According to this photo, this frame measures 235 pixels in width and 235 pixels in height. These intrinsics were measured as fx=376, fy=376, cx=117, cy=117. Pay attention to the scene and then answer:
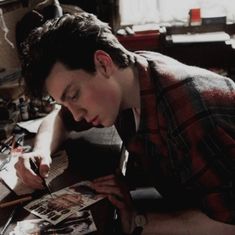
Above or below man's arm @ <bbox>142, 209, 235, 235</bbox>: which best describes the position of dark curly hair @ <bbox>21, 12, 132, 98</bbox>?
above

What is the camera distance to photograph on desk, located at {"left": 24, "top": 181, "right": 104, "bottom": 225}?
3.57 feet

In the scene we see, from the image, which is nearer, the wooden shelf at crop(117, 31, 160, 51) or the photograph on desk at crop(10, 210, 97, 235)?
the photograph on desk at crop(10, 210, 97, 235)

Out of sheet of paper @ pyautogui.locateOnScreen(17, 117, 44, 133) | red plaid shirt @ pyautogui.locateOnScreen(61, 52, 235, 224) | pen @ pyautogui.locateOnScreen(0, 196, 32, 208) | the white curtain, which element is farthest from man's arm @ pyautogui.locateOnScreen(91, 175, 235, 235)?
the white curtain

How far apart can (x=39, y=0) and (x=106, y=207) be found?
1844 millimetres

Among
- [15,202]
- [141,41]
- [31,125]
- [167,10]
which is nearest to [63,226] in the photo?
[15,202]

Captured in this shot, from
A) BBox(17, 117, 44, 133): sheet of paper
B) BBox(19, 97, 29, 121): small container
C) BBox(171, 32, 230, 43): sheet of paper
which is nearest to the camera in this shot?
BBox(17, 117, 44, 133): sheet of paper

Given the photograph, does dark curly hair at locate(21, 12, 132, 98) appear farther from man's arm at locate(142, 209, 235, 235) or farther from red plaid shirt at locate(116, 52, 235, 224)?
man's arm at locate(142, 209, 235, 235)

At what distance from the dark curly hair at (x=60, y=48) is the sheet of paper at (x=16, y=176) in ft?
0.95

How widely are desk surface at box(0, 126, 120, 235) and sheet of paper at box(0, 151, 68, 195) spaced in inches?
0.7

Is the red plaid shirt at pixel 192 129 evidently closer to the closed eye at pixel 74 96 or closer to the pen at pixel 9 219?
the closed eye at pixel 74 96

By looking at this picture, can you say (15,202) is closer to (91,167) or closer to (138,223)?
(91,167)

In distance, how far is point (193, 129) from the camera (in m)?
1.10

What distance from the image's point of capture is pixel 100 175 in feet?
4.22

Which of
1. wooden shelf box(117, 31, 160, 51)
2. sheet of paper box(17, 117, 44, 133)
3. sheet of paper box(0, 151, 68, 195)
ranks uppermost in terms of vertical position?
wooden shelf box(117, 31, 160, 51)
